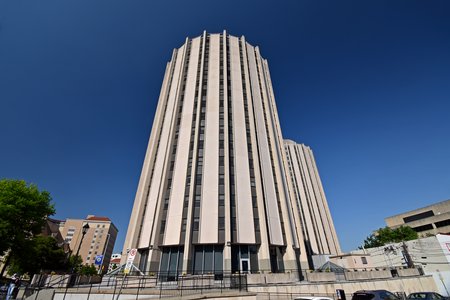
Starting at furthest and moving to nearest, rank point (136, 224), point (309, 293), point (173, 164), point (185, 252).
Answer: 1. point (173, 164)
2. point (136, 224)
3. point (185, 252)
4. point (309, 293)

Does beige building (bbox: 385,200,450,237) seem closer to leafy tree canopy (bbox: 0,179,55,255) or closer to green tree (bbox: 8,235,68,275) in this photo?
leafy tree canopy (bbox: 0,179,55,255)

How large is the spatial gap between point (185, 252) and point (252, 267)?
8350 mm

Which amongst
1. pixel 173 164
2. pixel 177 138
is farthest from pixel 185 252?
pixel 177 138

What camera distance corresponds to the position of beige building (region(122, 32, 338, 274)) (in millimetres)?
26609

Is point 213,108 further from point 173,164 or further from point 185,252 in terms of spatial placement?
point 185,252

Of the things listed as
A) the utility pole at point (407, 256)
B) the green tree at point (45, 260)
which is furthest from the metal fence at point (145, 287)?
the utility pole at point (407, 256)

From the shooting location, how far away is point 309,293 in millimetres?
18125

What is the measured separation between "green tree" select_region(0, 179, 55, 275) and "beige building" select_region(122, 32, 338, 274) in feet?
36.7

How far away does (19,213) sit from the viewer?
1008 inches

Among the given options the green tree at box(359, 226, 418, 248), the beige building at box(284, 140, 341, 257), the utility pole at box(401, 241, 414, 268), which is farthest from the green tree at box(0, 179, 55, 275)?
the green tree at box(359, 226, 418, 248)

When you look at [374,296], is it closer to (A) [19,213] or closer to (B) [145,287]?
(B) [145,287]

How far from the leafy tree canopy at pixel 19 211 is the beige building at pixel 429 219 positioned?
87.1 meters

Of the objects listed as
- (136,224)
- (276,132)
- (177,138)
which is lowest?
(136,224)

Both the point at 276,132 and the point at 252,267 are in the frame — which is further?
the point at 276,132
